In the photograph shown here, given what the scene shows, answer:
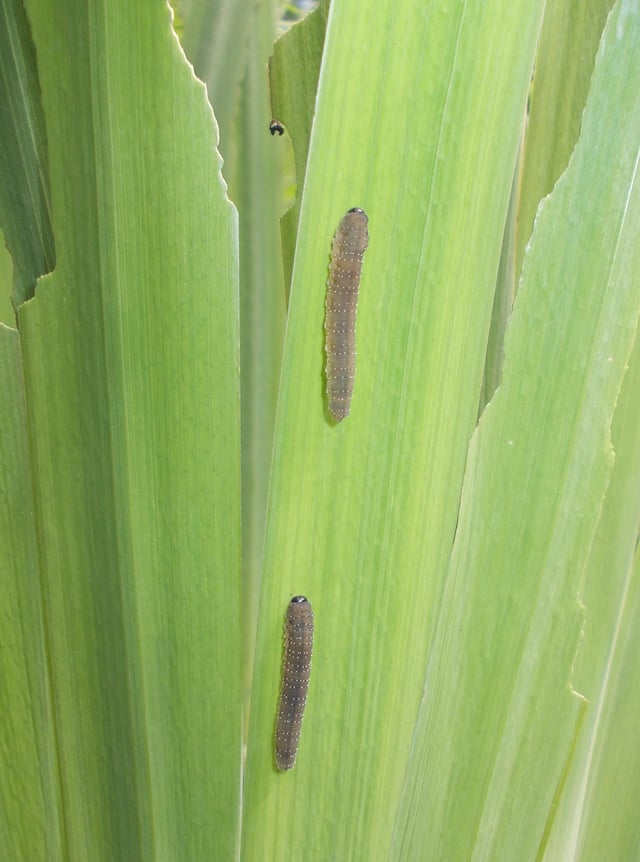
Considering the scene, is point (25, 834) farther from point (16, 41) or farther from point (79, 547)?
point (16, 41)

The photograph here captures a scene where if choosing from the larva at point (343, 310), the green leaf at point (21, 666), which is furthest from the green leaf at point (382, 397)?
the green leaf at point (21, 666)

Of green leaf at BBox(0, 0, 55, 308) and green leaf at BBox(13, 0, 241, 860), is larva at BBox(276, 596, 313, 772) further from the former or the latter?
green leaf at BBox(0, 0, 55, 308)

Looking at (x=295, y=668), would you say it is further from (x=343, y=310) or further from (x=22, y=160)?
(x=22, y=160)

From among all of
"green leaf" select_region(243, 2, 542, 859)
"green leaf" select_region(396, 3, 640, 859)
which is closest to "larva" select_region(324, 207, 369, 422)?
"green leaf" select_region(243, 2, 542, 859)

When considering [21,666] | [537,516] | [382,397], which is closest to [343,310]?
[382,397]

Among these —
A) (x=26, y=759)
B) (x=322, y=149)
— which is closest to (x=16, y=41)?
(x=322, y=149)

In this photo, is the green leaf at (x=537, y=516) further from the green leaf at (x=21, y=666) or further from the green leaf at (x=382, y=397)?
the green leaf at (x=21, y=666)
